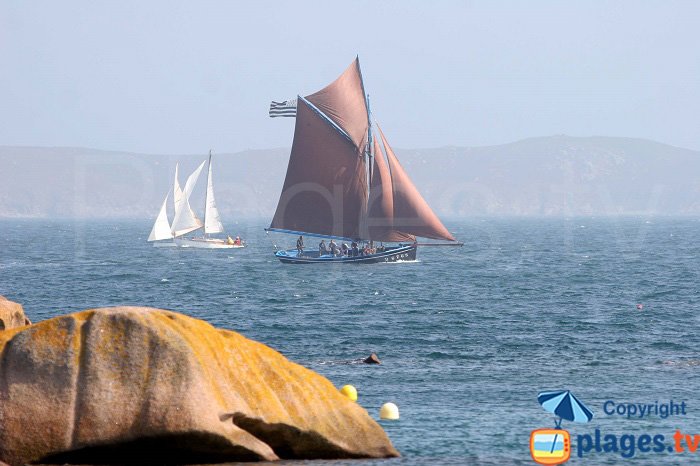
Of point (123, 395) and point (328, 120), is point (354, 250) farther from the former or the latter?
point (123, 395)

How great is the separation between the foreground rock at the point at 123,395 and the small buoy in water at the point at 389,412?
7406 mm

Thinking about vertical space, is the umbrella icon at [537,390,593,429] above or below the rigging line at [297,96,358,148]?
below

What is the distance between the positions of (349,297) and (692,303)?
1898 cm

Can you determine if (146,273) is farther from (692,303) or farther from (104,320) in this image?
(104,320)

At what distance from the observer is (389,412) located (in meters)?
25.0

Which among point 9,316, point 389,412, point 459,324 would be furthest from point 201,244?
point 9,316

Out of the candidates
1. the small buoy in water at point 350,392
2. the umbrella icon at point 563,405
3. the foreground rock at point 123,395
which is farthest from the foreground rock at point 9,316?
the umbrella icon at point 563,405

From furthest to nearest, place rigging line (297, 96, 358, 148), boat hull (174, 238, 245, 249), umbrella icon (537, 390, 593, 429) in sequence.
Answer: boat hull (174, 238, 245, 249) → rigging line (297, 96, 358, 148) → umbrella icon (537, 390, 593, 429)

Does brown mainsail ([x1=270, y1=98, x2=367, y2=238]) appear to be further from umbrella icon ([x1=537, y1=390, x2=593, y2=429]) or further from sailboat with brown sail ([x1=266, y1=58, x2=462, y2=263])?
umbrella icon ([x1=537, y1=390, x2=593, y2=429])

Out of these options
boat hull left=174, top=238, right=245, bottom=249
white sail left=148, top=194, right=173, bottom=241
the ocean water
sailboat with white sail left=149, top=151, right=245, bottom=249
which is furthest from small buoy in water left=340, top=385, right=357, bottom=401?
white sail left=148, top=194, right=173, bottom=241

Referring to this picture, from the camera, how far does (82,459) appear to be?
56.2ft

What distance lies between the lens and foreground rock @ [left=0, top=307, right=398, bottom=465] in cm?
1681

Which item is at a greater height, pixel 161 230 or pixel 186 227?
pixel 186 227

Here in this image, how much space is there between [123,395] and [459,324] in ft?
109
